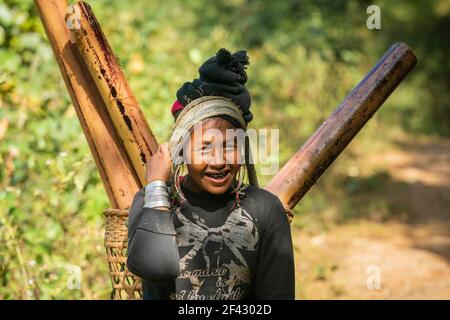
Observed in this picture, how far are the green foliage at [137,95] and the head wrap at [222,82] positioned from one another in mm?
1414

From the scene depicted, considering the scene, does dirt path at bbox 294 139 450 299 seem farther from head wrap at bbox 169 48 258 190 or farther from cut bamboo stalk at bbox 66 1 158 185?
head wrap at bbox 169 48 258 190

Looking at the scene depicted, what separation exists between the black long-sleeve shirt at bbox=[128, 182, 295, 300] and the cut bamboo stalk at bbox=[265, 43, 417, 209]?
39 centimetres

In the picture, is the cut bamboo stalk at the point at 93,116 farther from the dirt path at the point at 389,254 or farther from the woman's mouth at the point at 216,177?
the dirt path at the point at 389,254

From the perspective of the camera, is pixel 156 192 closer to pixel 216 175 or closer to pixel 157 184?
pixel 157 184


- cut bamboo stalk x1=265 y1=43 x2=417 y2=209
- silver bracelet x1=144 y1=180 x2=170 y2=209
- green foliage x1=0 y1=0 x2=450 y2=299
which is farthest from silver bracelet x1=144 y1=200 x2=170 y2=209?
green foliage x1=0 y1=0 x2=450 y2=299

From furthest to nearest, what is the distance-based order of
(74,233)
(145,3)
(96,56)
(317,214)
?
(145,3), (317,214), (74,233), (96,56)

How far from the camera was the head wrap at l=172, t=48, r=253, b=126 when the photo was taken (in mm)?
2410

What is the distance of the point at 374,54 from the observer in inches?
595

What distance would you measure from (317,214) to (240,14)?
344cm

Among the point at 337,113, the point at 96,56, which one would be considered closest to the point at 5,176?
the point at 96,56

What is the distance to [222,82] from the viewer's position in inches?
95.9

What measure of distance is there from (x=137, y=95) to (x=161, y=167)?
3.30 metres

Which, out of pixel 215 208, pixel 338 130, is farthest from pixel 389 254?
pixel 215 208

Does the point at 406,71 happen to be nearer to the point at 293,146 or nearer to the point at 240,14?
the point at 293,146
